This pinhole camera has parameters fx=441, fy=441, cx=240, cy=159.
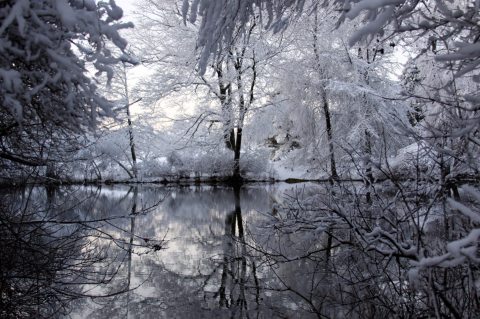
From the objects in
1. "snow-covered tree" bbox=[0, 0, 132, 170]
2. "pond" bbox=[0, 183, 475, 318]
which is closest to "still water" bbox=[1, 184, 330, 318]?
"pond" bbox=[0, 183, 475, 318]

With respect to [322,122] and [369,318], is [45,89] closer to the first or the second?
[369,318]

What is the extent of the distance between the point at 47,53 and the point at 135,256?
12.5 ft

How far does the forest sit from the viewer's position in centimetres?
222

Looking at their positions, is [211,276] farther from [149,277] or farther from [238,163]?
[238,163]

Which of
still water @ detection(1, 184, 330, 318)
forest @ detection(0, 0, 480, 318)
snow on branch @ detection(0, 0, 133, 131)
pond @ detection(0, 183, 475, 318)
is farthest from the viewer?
still water @ detection(1, 184, 330, 318)

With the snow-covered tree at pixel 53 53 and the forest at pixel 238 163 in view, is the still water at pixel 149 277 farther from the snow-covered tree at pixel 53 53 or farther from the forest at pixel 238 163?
the snow-covered tree at pixel 53 53

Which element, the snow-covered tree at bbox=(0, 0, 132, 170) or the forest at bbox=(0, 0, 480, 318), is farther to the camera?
the forest at bbox=(0, 0, 480, 318)

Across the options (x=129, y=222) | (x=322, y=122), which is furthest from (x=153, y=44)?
(x=129, y=222)

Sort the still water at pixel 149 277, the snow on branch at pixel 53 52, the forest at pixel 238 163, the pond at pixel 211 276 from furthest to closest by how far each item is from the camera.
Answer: the still water at pixel 149 277, the pond at pixel 211 276, the forest at pixel 238 163, the snow on branch at pixel 53 52

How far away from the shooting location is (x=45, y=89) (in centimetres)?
242

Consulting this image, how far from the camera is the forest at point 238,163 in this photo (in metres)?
2.22

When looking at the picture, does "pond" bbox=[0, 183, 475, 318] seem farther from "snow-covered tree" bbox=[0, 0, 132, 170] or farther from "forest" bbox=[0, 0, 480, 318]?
"snow-covered tree" bbox=[0, 0, 132, 170]

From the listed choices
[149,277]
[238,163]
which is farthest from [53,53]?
[238,163]

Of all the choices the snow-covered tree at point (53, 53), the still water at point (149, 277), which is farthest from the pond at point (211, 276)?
the snow-covered tree at point (53, 53)
